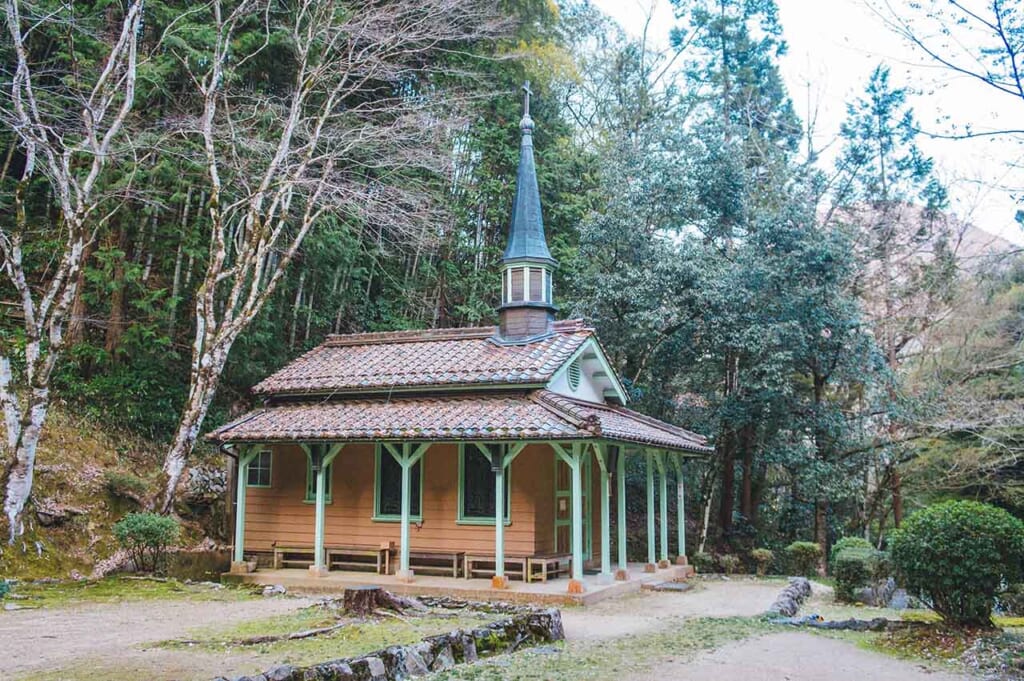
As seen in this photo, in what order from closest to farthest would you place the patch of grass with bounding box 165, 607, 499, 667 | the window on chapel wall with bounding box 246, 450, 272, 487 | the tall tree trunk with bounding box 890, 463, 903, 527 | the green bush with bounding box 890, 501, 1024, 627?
the patch of grass with bounding box 165, 607, 499, 667 → the green bush with bounding box 890, 501, 1024, 627 → the window on chapel wall with bounding box 246, 450, 272, 487 → the tall tree trunk with bounding box 890, 463, 903, 527

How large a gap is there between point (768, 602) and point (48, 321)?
11466mm

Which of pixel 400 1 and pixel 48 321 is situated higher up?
pixel 400 1

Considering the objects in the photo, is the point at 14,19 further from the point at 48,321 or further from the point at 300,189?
the point at 300,189

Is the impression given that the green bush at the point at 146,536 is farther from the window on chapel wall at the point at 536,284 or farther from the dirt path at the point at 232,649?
the window on chapel wall at the point at 536,284

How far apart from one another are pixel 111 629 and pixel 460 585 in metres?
4.72

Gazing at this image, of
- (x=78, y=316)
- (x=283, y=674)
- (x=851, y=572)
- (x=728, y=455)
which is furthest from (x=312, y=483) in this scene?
(x=728, y=455)

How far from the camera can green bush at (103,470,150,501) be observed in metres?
13.1

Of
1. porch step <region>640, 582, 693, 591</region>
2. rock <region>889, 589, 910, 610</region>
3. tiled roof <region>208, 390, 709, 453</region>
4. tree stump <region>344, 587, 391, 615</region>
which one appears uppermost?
tiled roof <region>208, 390, 709, 453</region>

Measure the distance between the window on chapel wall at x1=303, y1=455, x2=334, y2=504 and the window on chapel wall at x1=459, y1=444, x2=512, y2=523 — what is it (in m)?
2.39

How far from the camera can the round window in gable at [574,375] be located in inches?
534

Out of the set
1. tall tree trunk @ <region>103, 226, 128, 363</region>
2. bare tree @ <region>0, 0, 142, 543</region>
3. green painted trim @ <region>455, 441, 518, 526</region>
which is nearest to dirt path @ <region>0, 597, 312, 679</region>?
green painted trim @ <region>455, 441, 518, 526</region>

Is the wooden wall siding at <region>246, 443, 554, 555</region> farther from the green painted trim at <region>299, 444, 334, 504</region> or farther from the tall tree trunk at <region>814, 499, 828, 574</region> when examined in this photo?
the tall tree trunk at <region>814, 499, 828, 574</region>

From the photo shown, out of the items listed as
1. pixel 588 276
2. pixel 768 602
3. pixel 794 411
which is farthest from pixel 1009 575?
pixel 588 276

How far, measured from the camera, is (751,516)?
2016cm
